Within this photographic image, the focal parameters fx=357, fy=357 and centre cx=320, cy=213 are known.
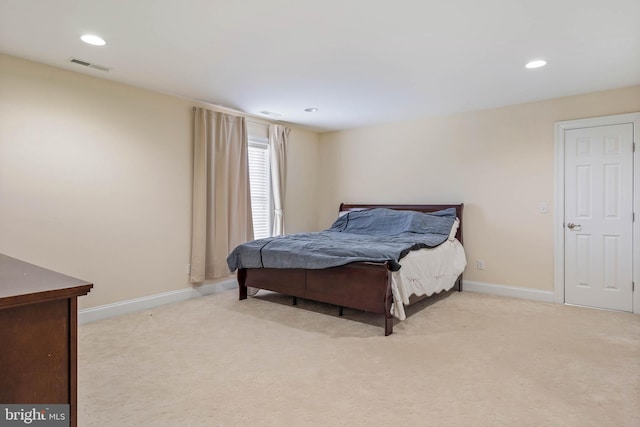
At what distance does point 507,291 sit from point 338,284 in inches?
92.1

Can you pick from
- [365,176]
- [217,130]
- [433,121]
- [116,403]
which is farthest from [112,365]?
[433,121]

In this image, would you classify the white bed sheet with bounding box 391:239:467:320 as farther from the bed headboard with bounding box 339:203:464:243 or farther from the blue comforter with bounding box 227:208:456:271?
the bed headboard with bounding box 339:203:464:243

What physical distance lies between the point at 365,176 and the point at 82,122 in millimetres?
3697

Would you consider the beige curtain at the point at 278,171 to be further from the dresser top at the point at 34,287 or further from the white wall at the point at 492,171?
the dresser top at the point at 34,287

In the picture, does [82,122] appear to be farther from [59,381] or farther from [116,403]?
[59,381]

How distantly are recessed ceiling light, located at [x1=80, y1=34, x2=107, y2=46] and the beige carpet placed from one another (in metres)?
2.32

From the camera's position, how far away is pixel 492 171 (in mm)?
4461

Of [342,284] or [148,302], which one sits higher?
[342,284]

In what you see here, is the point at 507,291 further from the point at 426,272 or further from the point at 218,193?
the point at 218,193

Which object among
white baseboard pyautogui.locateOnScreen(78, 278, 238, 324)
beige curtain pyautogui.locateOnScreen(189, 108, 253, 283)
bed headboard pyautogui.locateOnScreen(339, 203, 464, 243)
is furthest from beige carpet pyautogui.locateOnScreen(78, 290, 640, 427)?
bed headboard pyautogui.locateOnScreen(339, 203, 464, 243)

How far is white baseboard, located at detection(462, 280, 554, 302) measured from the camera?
13.5 ft

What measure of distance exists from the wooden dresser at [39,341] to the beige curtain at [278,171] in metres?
4.13

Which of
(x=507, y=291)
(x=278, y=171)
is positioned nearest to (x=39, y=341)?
(x=278, y=171)

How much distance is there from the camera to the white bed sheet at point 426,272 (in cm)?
311
